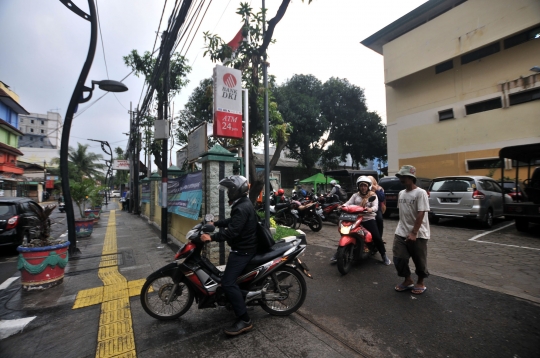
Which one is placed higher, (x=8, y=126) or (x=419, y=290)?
(x=8, y=126)

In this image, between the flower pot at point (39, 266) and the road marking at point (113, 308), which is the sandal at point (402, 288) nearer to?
the road marking at point (113, 308)

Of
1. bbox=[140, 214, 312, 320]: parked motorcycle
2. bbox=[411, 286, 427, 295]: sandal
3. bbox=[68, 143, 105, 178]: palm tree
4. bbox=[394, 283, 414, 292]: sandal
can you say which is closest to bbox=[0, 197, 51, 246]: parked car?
bbox=[140, 214, 312, 320]: parked motorcycle

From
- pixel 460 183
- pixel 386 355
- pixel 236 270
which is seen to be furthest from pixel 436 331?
pixel 460 183

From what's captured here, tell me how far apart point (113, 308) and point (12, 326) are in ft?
3.42

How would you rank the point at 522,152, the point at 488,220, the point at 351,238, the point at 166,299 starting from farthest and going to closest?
the point at 488,220 < the point at 522,152 < the point at 351,238 < the point at 166,299

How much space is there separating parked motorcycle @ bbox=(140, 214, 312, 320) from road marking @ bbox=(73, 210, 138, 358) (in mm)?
371

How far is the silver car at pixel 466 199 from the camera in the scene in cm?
784

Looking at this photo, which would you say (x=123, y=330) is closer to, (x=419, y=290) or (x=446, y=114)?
(x=419, y=290)

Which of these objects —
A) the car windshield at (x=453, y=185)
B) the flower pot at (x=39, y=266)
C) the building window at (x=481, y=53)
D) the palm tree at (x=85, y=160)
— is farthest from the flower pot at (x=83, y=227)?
the palm tree at (x=85, y=160)

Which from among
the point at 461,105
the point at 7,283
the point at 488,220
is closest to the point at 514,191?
the point at 488,220

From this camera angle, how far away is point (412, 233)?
3527mm

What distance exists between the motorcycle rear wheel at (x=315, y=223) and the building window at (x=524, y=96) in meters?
12.6

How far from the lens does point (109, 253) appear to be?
6941 millimetres

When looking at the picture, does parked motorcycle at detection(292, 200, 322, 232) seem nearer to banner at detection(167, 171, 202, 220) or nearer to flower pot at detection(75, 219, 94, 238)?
banner at detection(167, 171, 202, 220)
